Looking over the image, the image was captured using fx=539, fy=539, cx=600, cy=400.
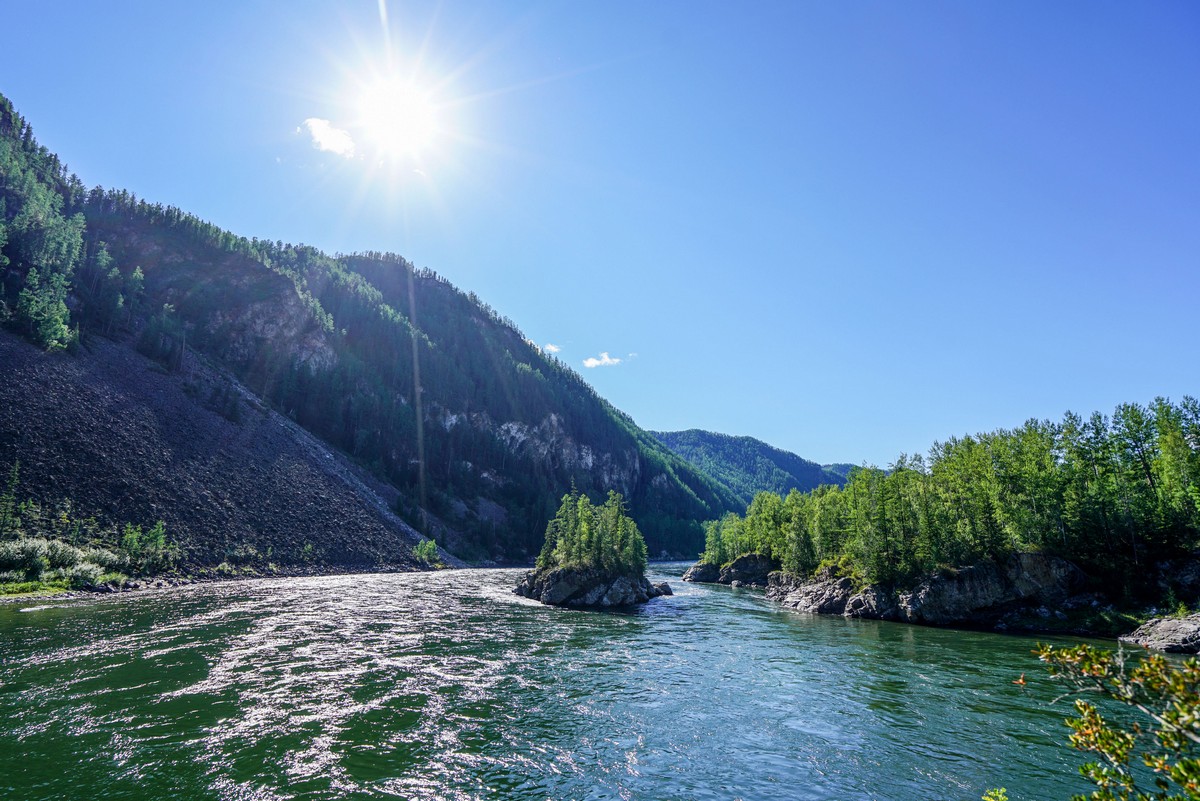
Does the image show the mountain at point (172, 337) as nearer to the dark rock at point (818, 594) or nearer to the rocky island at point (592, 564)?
the rocky island at point (592, 564)

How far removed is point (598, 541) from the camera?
245ft

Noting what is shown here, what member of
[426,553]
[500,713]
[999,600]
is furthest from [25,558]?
[999,600]

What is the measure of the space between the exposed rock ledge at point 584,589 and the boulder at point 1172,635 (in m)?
48.4

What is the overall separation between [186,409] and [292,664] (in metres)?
100

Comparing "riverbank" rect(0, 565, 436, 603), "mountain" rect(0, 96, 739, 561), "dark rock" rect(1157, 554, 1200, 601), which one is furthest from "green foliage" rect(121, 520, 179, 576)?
"dark rock" rect(1157, 554, 1200, 601)

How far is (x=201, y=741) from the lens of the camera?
21.7m

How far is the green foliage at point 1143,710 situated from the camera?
20.4ft

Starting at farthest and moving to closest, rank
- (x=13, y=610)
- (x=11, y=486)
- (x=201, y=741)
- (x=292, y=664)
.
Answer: (x=11, y=486) → (x=13, y=610) → (x=292, y=664) → (x=201, y=741)

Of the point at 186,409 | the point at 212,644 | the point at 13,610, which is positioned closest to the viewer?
the point at 212,644

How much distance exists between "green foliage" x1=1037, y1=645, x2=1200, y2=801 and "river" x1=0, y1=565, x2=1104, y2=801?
49.9ft

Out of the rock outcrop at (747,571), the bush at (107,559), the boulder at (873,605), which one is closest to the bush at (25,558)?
the bush at (107,559)

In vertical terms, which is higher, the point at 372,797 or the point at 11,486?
the point at 11,486

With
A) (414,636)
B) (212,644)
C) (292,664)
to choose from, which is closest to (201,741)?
(292,664)

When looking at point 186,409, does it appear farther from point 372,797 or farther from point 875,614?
point 875,614
